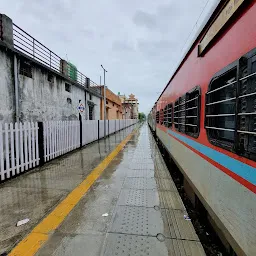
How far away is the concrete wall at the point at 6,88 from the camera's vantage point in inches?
254

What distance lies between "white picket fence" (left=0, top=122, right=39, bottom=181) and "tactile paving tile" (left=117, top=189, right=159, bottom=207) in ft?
9.91

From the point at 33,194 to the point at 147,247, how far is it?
2717 millimetres

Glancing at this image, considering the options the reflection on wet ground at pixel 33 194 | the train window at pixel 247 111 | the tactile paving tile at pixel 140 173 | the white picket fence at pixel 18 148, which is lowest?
the reflection on wet ground at pixel 33 194

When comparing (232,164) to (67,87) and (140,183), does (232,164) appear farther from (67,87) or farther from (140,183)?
(67,87)

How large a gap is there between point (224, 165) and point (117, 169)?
409 centimetres

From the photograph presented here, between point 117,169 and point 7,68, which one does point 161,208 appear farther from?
point 7,68

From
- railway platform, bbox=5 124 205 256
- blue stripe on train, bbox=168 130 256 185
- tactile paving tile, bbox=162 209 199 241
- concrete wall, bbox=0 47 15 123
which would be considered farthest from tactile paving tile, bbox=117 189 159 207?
concrete wall, bbox=0 47 15 123

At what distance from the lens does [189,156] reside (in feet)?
11.6

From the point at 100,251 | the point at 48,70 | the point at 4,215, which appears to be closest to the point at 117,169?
the point at 4,215

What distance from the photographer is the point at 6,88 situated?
6.69 metres

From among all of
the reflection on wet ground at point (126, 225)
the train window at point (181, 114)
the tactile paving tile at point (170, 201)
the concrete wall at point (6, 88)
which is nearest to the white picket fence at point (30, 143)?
the concrete wall at point (6, 88)

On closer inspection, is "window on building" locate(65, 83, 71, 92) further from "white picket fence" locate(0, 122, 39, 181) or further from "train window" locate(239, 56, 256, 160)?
"train window" locate(239, 56, 256, 160)

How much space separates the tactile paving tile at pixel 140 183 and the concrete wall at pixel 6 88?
16.5 feet

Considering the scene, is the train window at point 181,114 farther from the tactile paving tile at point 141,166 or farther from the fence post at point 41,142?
the fence post at point 41,142
